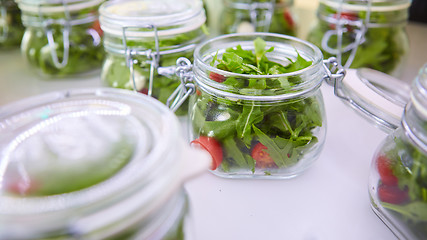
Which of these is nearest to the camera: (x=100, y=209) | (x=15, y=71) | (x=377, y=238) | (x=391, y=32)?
(x=100, y=209)

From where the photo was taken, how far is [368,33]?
67 cm

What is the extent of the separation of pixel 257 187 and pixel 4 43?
787 mm

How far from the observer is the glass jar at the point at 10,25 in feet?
2.76

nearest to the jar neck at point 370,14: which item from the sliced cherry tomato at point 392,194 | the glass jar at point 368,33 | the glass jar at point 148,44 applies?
the glass jar at point 368,33

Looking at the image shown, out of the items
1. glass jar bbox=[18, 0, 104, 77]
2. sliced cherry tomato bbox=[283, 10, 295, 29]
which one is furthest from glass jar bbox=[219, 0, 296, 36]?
glass jar bbox=[18, 0, 104, 77]

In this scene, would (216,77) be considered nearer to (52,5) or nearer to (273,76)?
(273,76)

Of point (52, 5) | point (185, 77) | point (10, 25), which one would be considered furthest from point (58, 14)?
point (185, 77)

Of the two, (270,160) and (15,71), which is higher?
(270,160)

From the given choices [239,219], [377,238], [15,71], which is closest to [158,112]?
[239,219]

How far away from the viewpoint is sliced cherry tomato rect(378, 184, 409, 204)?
35cm

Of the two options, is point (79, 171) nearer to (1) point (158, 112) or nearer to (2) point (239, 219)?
(1) point (158, 112)

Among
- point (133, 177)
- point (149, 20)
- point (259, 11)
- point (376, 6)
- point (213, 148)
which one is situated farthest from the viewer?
point (259, 11)

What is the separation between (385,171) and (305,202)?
0.36 ft

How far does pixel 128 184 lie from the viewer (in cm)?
24
